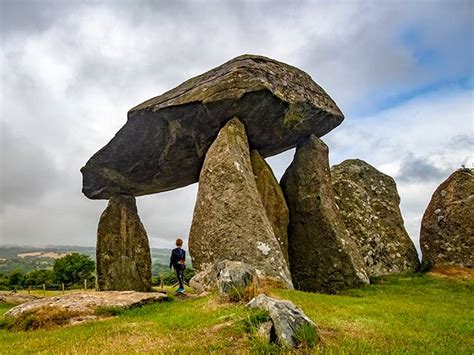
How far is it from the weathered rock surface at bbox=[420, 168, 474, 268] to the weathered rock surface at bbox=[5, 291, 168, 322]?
14.4 metres

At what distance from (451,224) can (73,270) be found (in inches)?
2246

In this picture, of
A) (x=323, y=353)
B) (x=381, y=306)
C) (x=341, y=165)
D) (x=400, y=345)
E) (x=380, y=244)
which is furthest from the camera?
(x=341, y=165)

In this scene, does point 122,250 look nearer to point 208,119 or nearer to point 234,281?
point 208,119

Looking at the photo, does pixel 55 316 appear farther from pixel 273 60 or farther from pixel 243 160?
pixel 273 60

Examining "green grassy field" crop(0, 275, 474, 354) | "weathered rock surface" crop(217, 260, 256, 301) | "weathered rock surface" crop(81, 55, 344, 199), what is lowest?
"green grassy field" crop(0, 275, 474, 354)

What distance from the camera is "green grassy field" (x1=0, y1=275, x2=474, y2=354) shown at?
25.0 feet

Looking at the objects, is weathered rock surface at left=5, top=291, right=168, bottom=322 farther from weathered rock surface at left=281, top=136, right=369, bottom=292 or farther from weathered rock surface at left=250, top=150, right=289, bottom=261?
weathered rock surface at left=281, top=136, right=369, bottom=292

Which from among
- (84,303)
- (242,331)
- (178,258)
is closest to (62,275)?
(178,258)

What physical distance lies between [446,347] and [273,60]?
1548 cm

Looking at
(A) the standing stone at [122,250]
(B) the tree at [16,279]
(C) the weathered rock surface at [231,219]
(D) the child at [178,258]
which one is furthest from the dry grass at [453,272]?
(B) the tree at [16,279]

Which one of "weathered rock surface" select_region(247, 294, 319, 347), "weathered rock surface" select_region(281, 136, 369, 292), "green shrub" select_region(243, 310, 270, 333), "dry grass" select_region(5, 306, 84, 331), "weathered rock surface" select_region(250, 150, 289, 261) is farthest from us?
"weathered rock surface" select_region(250, 150, 289, 261)

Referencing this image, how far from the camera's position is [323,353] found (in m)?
6.61

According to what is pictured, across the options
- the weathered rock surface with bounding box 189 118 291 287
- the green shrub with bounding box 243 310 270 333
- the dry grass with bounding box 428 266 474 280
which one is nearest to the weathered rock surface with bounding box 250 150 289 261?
the weathered rock surface with bounding box 189 118 291 287

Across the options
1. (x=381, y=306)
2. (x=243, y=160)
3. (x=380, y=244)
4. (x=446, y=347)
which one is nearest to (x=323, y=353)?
(x=446, y=347)
